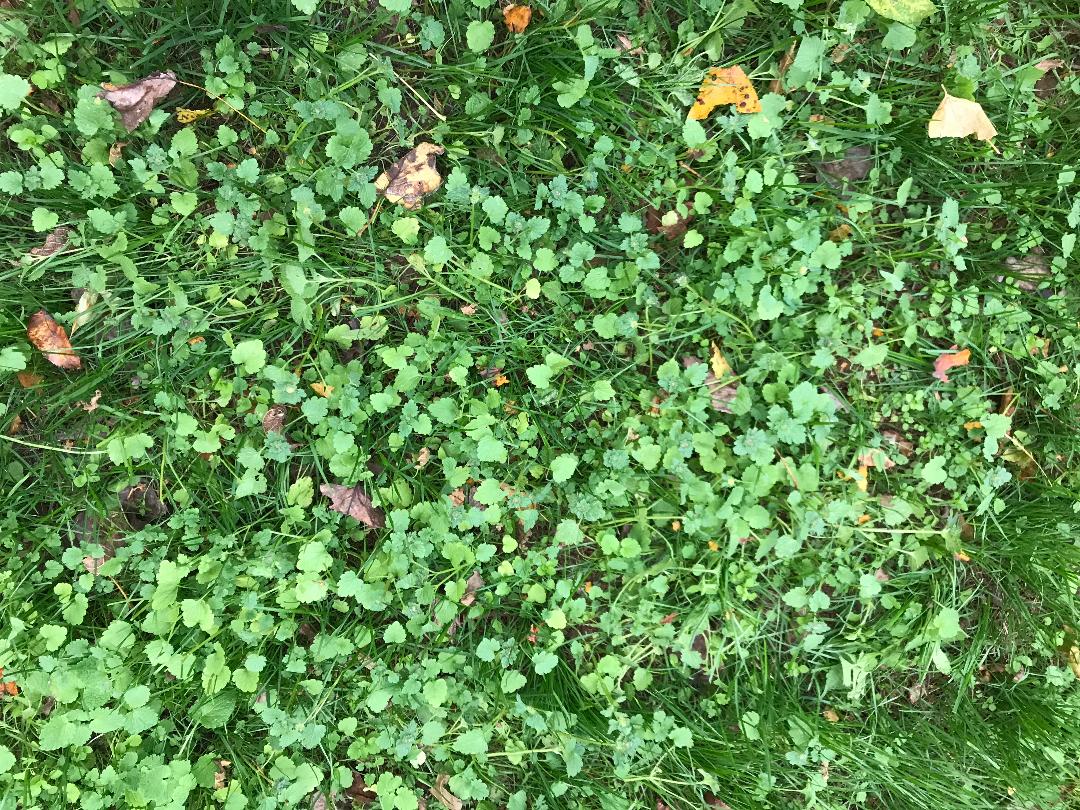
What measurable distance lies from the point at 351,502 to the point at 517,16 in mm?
2029

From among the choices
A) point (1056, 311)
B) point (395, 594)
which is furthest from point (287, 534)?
point (1056, 311)

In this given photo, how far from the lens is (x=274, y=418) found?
2744mm

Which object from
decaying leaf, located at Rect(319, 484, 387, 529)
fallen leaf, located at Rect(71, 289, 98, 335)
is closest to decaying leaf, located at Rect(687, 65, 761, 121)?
decaying leaf, located at Rect(319, 484, 387, 529)

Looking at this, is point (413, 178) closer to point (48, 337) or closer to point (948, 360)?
point (48, 337)

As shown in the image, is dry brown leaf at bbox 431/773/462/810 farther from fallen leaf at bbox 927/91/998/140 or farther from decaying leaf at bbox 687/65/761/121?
fallen leaf at bbox 927/91/998/140

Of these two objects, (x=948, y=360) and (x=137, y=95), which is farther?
(x=948, y=360)

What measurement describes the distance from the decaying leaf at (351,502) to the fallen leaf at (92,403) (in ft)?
3.14

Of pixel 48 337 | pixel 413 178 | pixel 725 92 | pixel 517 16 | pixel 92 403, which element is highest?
pixel 517 16

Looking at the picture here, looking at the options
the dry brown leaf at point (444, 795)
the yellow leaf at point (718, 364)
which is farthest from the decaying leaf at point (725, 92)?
the dry brown leaf at point (444, 795)

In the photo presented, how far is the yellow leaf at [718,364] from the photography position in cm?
273

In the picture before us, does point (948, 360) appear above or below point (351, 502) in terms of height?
above

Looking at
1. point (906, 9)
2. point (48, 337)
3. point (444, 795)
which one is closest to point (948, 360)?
point (906, 9)

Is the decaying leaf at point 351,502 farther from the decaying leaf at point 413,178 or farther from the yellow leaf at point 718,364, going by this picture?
the yellow leaf at point 718,364

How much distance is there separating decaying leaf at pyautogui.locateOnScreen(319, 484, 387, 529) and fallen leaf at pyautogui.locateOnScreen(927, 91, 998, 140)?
2.67 metres
